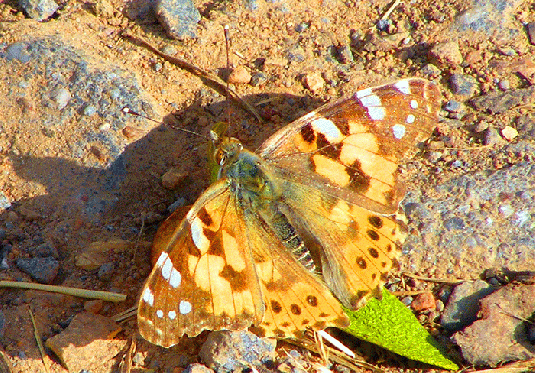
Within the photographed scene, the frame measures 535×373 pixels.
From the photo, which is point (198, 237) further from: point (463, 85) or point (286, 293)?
point (463, 85)

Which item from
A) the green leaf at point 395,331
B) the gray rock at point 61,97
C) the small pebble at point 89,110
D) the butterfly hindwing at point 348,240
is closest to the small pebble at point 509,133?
the butterfly hindwing at point 348,240

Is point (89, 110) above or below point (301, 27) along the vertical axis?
below

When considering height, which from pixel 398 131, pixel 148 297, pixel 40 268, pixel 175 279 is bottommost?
pixel 40 268

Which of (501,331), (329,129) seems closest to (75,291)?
(329,129)

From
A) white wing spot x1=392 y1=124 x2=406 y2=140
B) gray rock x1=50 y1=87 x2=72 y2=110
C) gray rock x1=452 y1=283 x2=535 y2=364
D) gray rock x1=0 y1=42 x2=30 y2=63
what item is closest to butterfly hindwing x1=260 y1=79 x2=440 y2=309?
white wing spot x1=392 y1=124 x2=406 y2=140

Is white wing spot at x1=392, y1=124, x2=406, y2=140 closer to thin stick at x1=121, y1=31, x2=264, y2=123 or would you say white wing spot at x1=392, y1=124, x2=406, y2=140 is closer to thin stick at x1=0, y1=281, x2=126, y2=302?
thin stick at x1=121, y1=31, x2=264, y2=123

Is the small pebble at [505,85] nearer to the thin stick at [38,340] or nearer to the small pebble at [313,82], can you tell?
the small pebble at [313,82]
